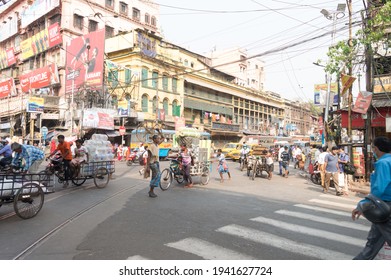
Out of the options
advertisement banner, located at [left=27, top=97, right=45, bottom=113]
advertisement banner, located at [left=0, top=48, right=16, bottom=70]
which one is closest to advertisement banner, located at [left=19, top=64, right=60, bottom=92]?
advertisement banner, located at [left=27, top=97, right=45, bottom=113]

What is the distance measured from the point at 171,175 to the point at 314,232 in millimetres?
6335

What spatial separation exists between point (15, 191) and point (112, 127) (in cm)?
2335

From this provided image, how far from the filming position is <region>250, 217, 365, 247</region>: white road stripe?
516 cm

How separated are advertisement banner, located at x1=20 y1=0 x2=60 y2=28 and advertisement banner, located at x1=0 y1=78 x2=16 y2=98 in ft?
29.5

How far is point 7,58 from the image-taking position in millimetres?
47000

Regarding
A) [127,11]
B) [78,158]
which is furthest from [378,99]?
[127,11]

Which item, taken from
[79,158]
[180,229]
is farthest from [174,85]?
[180,229]

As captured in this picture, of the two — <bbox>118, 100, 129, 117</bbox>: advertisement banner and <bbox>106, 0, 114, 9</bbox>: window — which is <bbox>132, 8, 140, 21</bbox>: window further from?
<bbox>118, 100, 129, 117</bbox>: advertisement banner

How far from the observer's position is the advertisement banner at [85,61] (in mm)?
29906

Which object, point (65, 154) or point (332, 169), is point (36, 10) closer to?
point (65, 154)

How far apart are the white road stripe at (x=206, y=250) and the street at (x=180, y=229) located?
0.02 metres

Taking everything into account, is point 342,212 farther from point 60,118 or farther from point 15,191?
point 60,118

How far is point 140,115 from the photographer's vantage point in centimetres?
3262

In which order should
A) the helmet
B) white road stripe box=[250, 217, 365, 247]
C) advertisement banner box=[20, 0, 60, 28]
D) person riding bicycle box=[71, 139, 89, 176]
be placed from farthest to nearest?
advertisement banner box=[20, 0, 60, 28], person riding bicycle box=[71, 139, 89, 176], white road stripe box=[250, 217, 365, 247], the helmet
